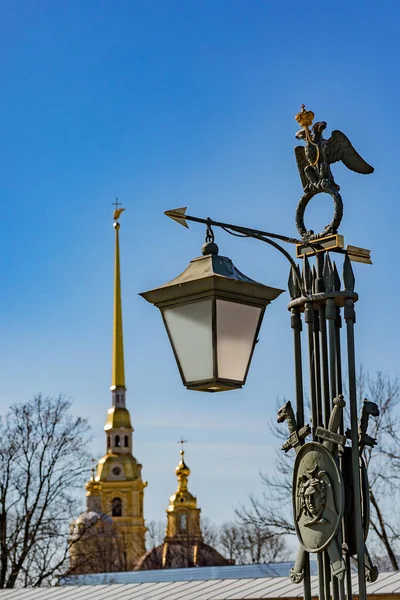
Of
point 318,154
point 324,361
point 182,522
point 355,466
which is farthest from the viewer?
point 182,522

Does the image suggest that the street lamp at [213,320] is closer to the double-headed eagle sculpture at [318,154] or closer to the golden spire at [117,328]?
the double-headed eagle sculpture at [318,154]

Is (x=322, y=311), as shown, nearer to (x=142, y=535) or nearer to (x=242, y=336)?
(x=242, y=336)

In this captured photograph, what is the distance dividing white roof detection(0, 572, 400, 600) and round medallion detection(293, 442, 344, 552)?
8.50 meters

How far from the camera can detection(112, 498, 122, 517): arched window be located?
329 feet

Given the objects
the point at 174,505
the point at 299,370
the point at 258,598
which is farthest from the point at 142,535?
the point at 299,370

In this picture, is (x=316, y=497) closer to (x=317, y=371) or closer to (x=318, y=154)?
(x=317, y=371)

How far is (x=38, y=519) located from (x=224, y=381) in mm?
32146

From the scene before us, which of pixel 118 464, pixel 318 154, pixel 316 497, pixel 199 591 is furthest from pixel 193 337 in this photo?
pixel 118 464

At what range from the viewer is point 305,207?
5254 millimetres

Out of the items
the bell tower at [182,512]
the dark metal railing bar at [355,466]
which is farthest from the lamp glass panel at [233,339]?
the bell tower at [182,512]

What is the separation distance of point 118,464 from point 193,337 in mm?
98577

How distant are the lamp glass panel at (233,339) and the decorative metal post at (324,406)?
17 centimetres

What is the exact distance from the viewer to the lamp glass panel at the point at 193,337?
488 cm

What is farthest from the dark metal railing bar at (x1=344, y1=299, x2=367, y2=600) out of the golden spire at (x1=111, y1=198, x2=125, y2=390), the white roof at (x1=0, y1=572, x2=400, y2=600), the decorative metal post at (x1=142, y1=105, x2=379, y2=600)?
the golden spire at (x1=111, y1=198, x2=125, y2=390)
